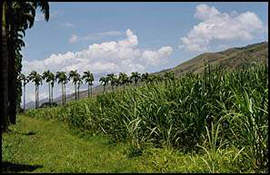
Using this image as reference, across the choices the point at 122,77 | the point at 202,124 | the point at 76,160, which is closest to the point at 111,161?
the point at 76,160

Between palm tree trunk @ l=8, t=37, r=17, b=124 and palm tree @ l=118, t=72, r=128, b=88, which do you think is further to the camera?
palm tree @ l=118, t=72, r=128, b=88

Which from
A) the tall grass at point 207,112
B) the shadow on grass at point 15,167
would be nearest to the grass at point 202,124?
the tall grass at point 207,112

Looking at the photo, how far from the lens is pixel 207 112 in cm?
1125

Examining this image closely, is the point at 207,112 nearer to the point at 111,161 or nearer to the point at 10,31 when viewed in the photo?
the point at 111,161

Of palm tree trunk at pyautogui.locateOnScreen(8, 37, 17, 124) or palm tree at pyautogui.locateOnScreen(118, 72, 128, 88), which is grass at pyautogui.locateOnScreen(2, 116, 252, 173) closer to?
palm tree trunk at pyautogui.locateOnScreen(8, 37, 17, 124)

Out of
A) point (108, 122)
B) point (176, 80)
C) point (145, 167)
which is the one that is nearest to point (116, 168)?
point (145, 167)

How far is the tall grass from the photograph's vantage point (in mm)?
8672

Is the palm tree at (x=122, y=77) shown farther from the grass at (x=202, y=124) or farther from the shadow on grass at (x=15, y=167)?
the shadow on grass at (x=15, y=167)

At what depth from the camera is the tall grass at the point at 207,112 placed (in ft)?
28.5

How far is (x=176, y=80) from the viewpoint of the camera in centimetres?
1363

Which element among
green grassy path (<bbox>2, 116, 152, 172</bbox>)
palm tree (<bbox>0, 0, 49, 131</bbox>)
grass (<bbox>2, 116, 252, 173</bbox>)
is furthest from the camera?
palm tree (<bbox>0, 0, 49, 131</bbox>)

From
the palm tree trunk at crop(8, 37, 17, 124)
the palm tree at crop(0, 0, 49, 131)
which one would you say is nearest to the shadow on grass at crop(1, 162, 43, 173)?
the palm tree at crop(0, 0, 49, 131)

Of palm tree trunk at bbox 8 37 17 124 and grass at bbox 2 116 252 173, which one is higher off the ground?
palm tree trunk at bbox 8 37 17 124

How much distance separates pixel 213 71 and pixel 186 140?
231 centimetres
